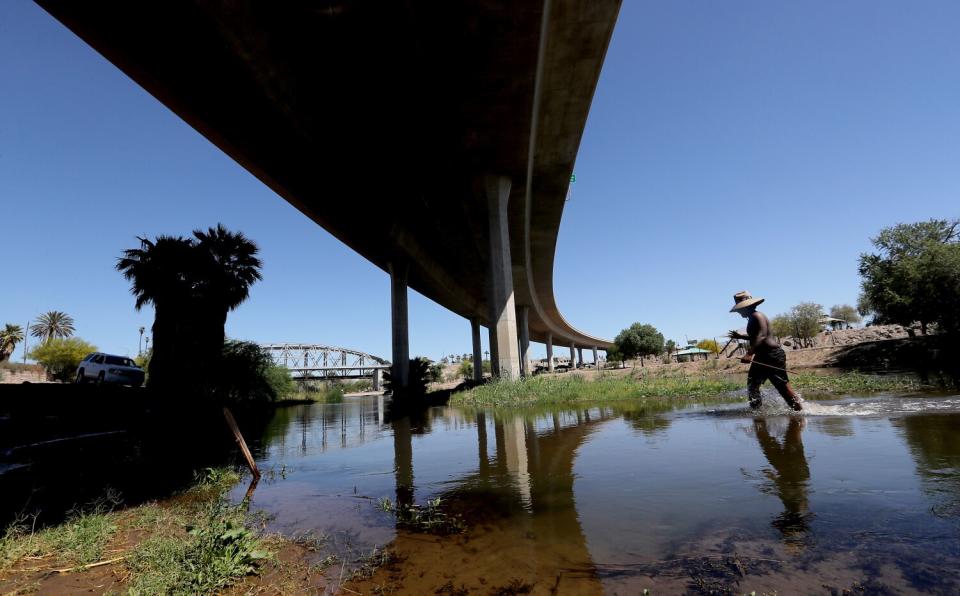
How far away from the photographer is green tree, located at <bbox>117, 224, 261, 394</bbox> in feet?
65.9

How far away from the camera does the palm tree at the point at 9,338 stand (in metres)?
53.3

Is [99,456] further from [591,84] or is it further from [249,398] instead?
[249,398]

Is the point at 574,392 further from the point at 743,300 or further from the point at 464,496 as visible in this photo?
the point at 464,496

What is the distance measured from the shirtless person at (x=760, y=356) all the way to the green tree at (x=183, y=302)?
22702mm

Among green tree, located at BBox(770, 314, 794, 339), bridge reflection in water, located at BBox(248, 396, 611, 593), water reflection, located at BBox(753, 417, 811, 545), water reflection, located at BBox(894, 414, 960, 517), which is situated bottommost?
bridge reflection in water, located at BBox(248, 396, 611, 593)

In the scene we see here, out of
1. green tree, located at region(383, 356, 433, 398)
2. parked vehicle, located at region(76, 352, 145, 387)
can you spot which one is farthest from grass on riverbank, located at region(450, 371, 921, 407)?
parked vehicle, located at region(76, 352, 145, 387)

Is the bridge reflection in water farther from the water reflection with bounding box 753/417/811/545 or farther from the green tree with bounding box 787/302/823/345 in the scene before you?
the green tree with bounding box 787/302/823/345

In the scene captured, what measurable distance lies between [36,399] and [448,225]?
22.0m

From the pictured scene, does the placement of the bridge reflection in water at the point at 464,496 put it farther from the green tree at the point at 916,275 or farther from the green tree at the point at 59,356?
the green tree at the point at 59,356

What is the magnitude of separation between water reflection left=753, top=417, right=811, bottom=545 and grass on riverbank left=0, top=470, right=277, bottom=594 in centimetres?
346

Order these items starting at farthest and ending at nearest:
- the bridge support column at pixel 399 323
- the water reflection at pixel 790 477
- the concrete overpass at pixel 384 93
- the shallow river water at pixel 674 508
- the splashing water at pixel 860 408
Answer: the bridge support column at pixel 399 323, the concrete overpass at pixel 384 93, the splashing water at pixel 860 408, the water reflection at pixel 790 477, the shallow river water at pixel 674 508

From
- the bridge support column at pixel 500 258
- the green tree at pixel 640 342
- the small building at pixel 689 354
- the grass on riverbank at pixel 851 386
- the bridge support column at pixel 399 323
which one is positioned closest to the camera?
the grass on riverbank at pixel 851 386

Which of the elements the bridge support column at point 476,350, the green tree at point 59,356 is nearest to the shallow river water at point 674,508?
the bridge support column at point 476,350

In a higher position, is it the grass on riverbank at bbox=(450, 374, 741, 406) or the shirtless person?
the shirtless person
